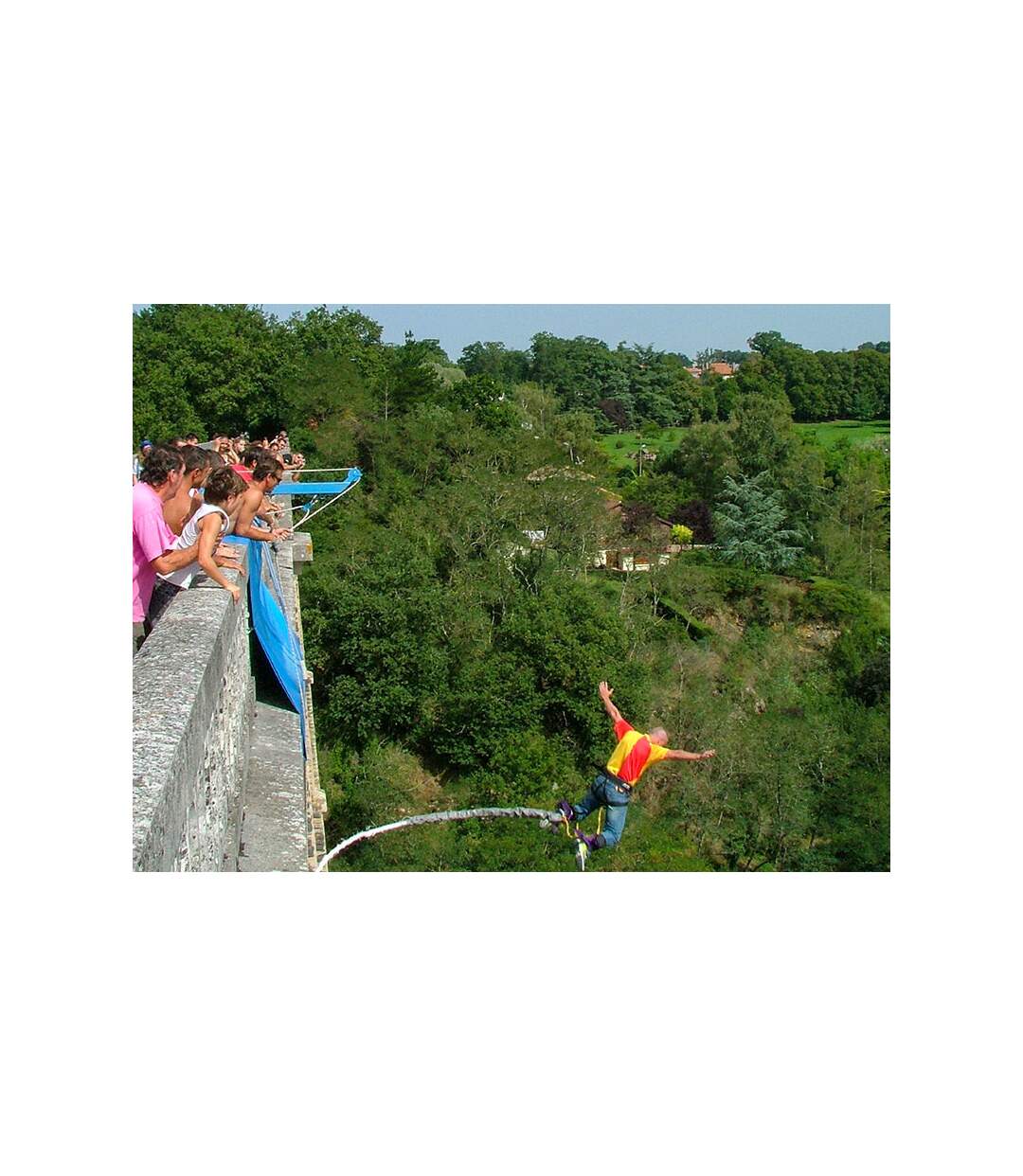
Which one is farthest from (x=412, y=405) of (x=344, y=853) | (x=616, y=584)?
(x=344, y=853)

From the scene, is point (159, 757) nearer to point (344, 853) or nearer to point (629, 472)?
point (344, 853)

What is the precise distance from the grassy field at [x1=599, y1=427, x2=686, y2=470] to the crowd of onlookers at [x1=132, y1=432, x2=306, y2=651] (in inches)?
1203

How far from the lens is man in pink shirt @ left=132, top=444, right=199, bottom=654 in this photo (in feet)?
13.5

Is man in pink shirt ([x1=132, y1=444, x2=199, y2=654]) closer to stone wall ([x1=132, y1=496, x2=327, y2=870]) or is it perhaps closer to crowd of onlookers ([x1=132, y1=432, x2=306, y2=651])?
crowd of onlookers ([x1=132, y1=432, x2=306, y2=651])

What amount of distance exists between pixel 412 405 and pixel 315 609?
10.1 meters

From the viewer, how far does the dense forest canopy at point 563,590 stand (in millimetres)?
19422

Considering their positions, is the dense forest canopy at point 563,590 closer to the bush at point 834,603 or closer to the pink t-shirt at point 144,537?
the bush at point 834,603

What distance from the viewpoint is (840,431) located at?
1449 inches

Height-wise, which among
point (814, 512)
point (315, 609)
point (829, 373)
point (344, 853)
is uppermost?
point (829, 373)

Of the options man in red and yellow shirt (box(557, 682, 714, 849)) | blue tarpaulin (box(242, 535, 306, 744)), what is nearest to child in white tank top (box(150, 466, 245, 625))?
blue tarpaulin (box(242, 535, 306, 744))

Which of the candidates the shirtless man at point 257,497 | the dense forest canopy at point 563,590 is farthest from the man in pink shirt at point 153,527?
the dense forest canopy at point 563,590

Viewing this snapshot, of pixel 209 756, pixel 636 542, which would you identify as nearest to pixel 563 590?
pixel 636 542

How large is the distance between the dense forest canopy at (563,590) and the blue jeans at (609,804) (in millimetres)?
11519

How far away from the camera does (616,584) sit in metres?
A: 26.0
